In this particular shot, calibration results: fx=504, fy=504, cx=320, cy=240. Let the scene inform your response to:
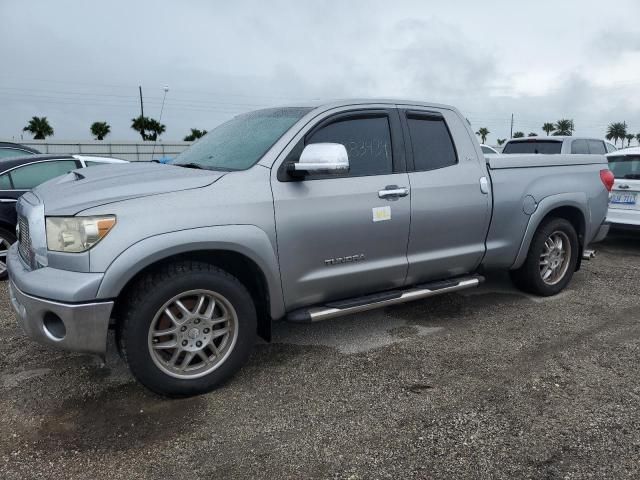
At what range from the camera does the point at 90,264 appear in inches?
105

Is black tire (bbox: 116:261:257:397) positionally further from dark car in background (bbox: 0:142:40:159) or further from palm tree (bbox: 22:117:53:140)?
palm tree (bbox: 22:117:53:140)

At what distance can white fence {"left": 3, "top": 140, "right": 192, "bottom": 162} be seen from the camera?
19.8m

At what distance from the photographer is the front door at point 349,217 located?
10.7 feet

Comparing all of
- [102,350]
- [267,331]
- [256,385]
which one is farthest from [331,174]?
[102,350]

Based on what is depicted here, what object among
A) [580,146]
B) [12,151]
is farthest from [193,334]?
[580,146]

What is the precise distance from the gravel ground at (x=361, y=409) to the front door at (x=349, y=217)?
576 mm

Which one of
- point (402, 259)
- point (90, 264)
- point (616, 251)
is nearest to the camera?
point (90, 264)

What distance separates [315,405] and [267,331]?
0.64 m

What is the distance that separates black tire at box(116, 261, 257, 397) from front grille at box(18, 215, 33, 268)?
688 millimetres

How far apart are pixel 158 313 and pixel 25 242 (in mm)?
1032

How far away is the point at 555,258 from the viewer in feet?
16.5

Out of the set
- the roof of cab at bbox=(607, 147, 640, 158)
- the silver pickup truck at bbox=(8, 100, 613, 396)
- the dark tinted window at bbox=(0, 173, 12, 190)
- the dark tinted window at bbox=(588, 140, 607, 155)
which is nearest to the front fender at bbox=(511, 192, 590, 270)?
the silver pickup truck at bbox=(8, 100, 613, 396)

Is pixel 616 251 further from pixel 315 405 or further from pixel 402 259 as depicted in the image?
pixel 315 405

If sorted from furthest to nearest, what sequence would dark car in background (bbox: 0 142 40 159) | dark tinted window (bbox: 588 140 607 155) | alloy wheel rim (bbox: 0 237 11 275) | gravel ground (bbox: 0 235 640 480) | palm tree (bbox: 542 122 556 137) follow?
palm tree (bbox: 542 122 556 137) → dark tinted window (bbox: 588 140 607 155) → dark car in background (bbox: 0 142 40 159) → alloy wheel rim (bbox: 0 237 11 275) → gravel ground (bbox: 0 235 640 480)
